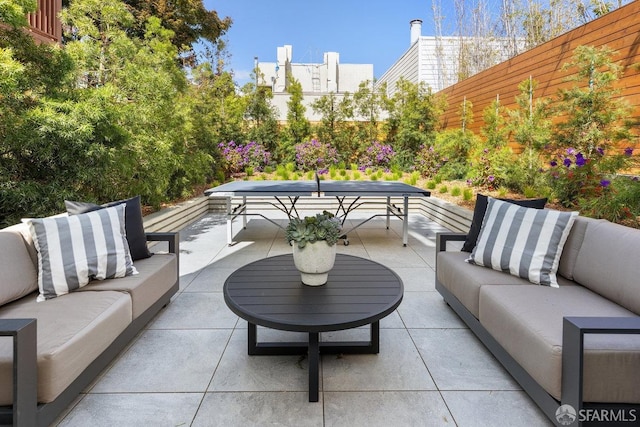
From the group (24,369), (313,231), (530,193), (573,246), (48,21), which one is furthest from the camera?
(48,21)

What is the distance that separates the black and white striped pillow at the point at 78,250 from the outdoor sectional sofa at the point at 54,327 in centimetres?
6

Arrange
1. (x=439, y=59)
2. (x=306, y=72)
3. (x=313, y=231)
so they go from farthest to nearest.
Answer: (x=306, y=72) < (x=439, y=59) < (x=313, y=231)

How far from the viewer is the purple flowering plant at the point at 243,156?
30.2ft

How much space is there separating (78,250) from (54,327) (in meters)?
0.62

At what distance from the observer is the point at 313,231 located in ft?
6.95

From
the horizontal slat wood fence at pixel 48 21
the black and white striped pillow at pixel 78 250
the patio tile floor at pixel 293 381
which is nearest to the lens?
the patio tile floor at pixel 293 381

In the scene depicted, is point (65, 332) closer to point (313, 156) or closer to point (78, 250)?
point (78, 250)

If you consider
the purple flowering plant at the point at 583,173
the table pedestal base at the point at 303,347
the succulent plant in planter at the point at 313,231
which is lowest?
the table pedestal base at the point at 303,347

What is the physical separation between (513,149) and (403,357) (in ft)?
17.3

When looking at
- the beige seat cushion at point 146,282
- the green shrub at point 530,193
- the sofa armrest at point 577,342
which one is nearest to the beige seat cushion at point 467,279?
the sofa armrest at point 577,342

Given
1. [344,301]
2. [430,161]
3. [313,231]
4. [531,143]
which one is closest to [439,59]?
[430,161]

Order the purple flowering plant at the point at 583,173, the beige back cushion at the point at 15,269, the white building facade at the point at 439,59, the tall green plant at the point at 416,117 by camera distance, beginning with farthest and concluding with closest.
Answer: the white building facade at the point at 439,59 → the tall green plant at the point at 416,117 → the purple flowering plant at the point at 583,173 → the beige back cushion at the point at 15,269

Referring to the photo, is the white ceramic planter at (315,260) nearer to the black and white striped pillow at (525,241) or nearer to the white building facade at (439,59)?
the black and white striped pillow at (525,241)

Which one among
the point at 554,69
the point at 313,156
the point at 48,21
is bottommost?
the point at 313,156
